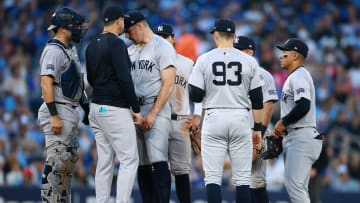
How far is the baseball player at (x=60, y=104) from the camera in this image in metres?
9.55

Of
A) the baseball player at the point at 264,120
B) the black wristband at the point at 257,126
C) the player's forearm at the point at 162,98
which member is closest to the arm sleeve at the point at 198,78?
the player's forearm at the point at 162,98

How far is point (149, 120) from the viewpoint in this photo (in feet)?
31.7

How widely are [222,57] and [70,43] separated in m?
1.73

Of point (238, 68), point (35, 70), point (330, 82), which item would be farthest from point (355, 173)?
point (238, 68)

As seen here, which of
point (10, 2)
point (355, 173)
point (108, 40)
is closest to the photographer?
point (108, 40)

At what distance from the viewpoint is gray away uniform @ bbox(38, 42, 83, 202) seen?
9.59 m

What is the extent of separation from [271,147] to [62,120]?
250 centimetres

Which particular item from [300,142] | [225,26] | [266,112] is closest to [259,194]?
[300,142]

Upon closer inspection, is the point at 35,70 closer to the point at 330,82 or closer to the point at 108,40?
the point at 330,82

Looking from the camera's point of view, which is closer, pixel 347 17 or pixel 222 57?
pixel 222 57

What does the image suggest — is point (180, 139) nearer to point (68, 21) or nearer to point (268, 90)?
point (268, 90)

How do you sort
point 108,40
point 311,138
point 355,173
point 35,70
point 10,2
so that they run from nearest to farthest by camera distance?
point 108,40 < point 311,138 < point 355,173 < point 35,70 < point 10,2

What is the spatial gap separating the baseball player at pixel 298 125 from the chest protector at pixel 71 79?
92.9 inches

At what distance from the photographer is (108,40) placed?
9.44m
